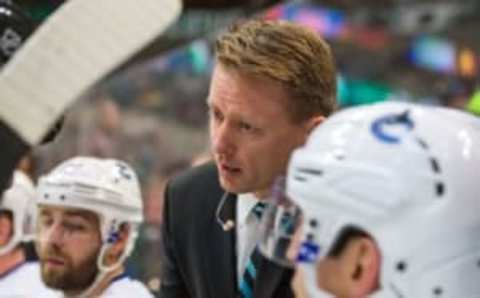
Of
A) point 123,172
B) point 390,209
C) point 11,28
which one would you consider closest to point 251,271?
point 390,209

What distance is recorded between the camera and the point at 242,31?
6.62 ft

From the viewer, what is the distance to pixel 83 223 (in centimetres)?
308

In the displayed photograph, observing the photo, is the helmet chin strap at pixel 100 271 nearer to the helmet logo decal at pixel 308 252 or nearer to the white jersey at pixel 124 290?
the white jersey at pixel 124 290

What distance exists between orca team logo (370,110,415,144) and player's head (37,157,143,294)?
1.63m

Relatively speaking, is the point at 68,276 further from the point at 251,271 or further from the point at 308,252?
the point at 308,252

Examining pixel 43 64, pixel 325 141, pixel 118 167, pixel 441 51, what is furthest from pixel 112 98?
pixel 43 64

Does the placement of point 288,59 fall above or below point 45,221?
above

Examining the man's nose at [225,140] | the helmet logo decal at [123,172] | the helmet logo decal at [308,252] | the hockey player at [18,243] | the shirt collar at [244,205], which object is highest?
the helmet logo decal at [308,252]

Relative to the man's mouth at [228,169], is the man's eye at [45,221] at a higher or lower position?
lower

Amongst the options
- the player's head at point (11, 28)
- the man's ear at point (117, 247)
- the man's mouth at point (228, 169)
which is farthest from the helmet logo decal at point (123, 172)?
the player's head at point (11, 28)

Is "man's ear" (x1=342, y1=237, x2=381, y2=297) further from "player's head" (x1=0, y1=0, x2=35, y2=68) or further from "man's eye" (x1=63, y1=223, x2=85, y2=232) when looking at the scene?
"man's eye" (x1=63, y1=223, x2=85, y2=232)

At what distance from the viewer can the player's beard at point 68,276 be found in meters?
3.03

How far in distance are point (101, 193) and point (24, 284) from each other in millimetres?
474

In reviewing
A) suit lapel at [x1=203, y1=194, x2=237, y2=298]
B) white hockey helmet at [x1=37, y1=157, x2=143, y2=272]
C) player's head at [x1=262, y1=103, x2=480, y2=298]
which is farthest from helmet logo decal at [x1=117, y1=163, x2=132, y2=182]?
player's head at [x1=262, y1=103, x2=480, y2=298]
